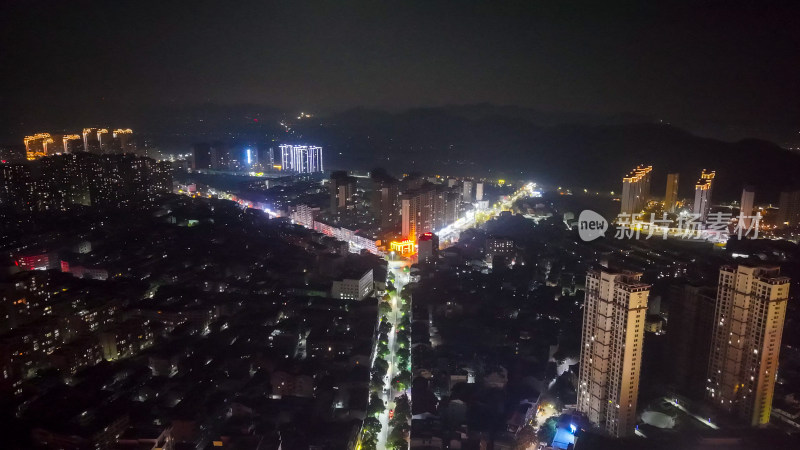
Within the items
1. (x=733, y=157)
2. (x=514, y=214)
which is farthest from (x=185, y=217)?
(x=733, y=157)

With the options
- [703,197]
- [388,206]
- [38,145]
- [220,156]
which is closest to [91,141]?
[38,145]

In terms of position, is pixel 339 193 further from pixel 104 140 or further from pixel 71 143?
pixel 104 140

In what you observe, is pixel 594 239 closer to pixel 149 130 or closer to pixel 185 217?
pixel 185 217

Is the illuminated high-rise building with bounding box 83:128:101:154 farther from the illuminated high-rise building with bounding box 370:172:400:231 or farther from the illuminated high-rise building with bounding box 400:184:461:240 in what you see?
the illuminated high-rise building with bounding box 400:184:461:240

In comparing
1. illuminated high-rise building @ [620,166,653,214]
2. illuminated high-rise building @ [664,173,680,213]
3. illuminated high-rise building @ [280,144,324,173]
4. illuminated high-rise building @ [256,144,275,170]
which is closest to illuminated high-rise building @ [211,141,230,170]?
illuminated high-rise building @ [256,144,275,170]

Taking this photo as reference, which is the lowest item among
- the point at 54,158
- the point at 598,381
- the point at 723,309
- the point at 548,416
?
the point at 548,416

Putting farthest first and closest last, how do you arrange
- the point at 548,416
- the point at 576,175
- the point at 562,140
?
the point at 562,140 < the point at 576,175 < the point at 548,416
